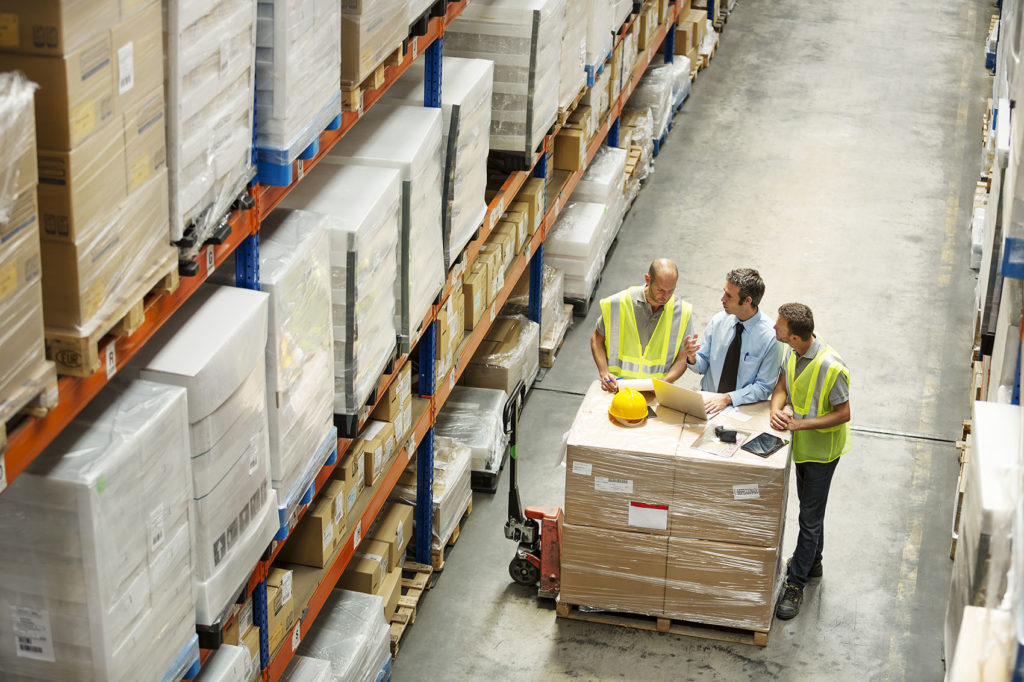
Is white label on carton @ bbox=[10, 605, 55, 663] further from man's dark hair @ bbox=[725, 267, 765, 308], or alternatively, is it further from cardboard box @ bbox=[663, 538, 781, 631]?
man's dark hair @ bbox=[725, 267, 765, 308]

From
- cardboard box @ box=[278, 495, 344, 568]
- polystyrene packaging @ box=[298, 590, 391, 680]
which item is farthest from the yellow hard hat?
cardboard box @ box=[278, 495, 344, 568]

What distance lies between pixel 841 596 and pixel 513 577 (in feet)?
6.39

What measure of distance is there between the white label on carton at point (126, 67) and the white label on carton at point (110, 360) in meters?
0.70

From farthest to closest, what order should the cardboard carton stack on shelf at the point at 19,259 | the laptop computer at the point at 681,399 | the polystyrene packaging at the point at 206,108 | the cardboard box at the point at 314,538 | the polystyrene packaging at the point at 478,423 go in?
the polystyrene packaging at the point at 478,423 → the laptop computer at the point at 681,399 → the cardboard box at the point at 314,538 → the polystyrene packaging at the point at 206,108 → the cardboard carton stack on shelf at the point at 19,259

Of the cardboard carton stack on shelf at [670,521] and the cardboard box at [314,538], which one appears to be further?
the cardboard carton stack on shelf at [670,521]

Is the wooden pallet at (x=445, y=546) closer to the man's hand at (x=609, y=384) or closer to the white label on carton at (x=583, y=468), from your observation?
the white label on carton at (x=583, y=468)

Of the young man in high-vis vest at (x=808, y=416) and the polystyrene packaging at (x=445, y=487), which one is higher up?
the young man in high-vis vest at (x=808, y=416)

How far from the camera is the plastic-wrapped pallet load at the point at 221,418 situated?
4043 millimetres

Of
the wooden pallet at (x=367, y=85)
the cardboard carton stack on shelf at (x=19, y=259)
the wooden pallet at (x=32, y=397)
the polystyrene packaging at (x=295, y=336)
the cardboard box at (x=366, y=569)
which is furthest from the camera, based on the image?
the cardboard box at (x=366, y=569)

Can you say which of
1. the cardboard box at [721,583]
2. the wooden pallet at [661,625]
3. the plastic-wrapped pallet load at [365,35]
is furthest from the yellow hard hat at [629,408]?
the plastic-wrapped pallet load at [365,35]

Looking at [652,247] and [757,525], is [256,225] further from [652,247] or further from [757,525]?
[652,247]

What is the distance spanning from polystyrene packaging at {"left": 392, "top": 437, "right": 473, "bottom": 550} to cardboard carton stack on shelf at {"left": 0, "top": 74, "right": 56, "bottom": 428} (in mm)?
4558

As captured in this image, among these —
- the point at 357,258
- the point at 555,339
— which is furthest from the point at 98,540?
the point at 555,339

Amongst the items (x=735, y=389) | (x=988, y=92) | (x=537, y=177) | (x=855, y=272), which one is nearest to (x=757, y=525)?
(x=735, y=389)
